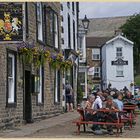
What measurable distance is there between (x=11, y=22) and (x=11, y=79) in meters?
3.95

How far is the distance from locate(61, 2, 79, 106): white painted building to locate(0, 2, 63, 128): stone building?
2.28 metres

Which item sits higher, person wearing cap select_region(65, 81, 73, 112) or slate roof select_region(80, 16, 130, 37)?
slate roof select_region(80, 16, 130, 37)

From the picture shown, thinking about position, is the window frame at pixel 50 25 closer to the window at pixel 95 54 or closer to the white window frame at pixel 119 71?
the white window frame at pixel 119 71

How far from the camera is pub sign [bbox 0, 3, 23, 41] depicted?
47.8ft

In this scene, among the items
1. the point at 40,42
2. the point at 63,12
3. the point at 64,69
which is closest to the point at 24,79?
the point at 40,42

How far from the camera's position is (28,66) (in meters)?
20.1

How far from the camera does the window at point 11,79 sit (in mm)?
17719

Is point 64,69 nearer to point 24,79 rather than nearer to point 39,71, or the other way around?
point 39,71

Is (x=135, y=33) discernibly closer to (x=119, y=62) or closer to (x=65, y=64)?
(x=119, y=62)

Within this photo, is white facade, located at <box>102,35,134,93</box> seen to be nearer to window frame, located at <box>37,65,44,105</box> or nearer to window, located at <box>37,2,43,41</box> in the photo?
window frame, located at <box>37,65,44,105</box>

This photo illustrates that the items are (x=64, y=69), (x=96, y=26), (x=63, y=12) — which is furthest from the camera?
(x=96, y=26)

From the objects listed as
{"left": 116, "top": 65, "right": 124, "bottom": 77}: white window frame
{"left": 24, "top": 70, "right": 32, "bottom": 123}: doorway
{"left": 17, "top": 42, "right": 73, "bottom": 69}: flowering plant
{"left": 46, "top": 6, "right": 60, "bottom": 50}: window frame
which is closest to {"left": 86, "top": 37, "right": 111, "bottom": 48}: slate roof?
{"left": 116, "top": 65, "right": 124, "bottom": 77}: white window frame

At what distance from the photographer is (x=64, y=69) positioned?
87.9 ft

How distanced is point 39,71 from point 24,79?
242cm
